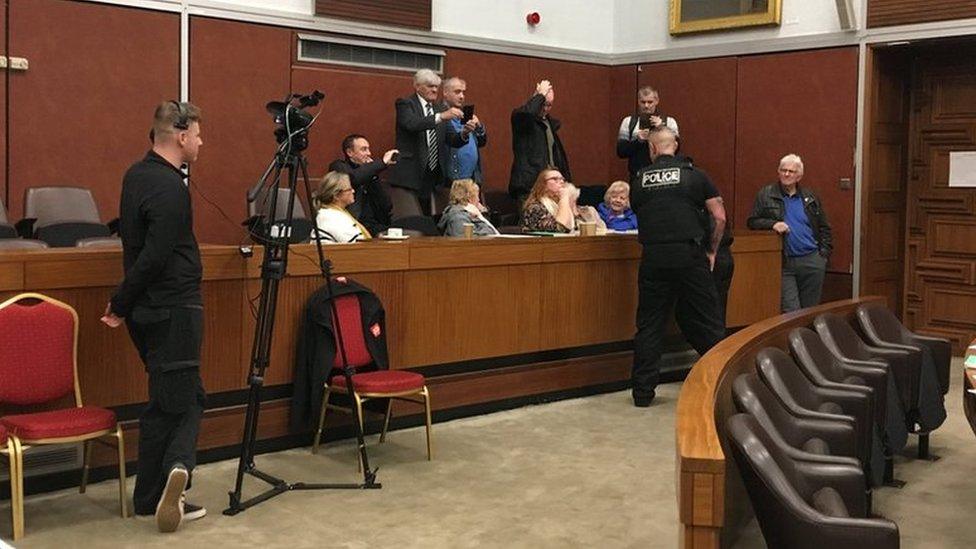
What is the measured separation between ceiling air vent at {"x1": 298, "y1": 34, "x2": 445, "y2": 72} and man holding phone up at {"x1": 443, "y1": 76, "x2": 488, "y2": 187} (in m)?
1.13

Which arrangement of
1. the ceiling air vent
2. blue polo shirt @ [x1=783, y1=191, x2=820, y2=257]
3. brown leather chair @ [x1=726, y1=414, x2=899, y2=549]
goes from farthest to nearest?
the ceiling air vent < blue polo shirt @ [x1=783, y1=191, x2=820, y2=257] < brown leather chair @ [x1=726, y1=414, x2=899, y2=549]

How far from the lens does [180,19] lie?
8.06m

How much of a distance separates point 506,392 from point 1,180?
3.61m

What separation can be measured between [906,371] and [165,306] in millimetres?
3300

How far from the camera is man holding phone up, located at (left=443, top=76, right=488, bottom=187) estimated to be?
26.1 feet

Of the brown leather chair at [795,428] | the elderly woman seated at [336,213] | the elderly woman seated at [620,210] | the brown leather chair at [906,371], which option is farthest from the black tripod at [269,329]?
the elderly woman seated at [620,210]

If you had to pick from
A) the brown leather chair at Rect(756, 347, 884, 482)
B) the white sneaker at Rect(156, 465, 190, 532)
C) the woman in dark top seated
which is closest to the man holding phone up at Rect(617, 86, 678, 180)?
the woman in dark top seated

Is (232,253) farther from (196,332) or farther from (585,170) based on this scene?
(585,170)

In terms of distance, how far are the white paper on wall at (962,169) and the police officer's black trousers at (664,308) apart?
3.29m

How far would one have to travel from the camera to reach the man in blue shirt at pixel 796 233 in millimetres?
8352

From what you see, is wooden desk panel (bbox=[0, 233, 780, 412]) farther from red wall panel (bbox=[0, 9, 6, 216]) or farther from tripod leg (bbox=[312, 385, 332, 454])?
red wall panel (bbox=[0, 9, 6, 216])

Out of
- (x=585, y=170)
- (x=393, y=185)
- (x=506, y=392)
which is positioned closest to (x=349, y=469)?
(x=506, y=392)

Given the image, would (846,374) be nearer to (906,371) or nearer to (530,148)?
(906,371)

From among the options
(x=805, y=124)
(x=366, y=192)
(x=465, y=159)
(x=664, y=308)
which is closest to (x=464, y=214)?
(x=366, y=192)
